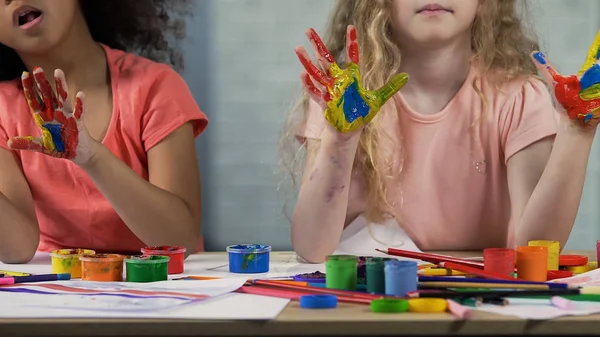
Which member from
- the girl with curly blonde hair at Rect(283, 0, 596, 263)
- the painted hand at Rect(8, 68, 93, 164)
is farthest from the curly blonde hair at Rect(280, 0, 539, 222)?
the painted hand at Rect(8, 68, 93, 164)

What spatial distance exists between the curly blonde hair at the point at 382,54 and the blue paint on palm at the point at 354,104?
325 millimetres

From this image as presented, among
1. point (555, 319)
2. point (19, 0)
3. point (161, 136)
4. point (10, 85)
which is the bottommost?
point (555, 319)

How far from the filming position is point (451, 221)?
1519 mm

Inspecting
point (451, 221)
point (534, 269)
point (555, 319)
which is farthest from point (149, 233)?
point (555, 319)

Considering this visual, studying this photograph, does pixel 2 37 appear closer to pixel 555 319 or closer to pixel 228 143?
pixel 228 143

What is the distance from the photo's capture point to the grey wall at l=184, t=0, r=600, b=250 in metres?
1.93

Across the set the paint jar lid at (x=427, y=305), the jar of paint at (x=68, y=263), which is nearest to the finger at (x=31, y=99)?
the jar of paint at (x=68, y=263)

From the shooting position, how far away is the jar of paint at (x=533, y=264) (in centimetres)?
99

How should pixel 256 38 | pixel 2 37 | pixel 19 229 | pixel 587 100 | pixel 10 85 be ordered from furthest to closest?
pixel 256 38 → pixel 10 85 → pixel 2 37 → pixel 19 229 → pixel 587 100

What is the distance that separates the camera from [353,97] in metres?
1.12

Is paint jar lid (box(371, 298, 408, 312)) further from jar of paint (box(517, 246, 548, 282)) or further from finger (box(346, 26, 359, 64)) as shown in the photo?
finger (box(346, 26, 359, 64))

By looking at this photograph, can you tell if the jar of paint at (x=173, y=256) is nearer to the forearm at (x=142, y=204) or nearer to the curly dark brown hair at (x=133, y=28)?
the forearm at (x=142, y=204)

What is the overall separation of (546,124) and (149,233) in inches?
28.1

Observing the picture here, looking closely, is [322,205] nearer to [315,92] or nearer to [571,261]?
[315,92]
